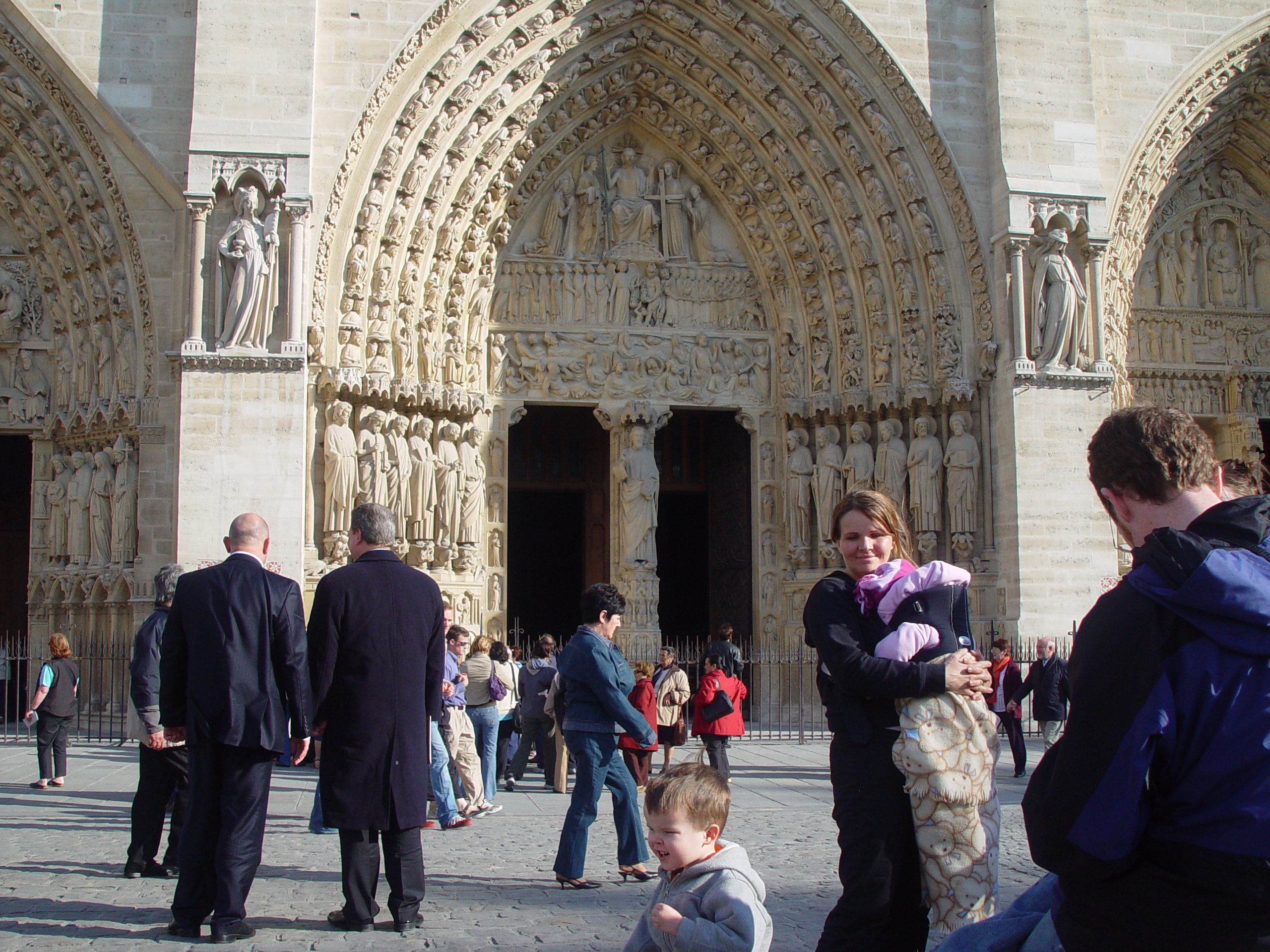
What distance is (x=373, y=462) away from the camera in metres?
13.1

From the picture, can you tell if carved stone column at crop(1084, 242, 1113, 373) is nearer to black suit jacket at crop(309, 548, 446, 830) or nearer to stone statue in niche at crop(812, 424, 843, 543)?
stone statue in niche at crop(812, 424, 843, 543)

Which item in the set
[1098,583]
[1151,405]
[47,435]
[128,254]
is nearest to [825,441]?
[1098,583]

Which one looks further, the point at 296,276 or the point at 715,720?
the point at 296,276

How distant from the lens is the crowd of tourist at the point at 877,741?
1.77 meters

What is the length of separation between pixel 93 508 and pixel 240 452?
2.34 metres

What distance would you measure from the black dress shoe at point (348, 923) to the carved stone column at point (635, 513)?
33.3 feet

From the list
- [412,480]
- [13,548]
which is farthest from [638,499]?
[13,548]

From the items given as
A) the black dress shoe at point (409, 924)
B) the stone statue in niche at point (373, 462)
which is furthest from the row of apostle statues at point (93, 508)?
the black dress shoe at point (409, 924)

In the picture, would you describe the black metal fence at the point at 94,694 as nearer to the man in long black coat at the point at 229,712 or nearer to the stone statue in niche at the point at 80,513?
the stone statue in niche at the point at 80,513

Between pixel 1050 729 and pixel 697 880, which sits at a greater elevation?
pixel 697 880

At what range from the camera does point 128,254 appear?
12.8m

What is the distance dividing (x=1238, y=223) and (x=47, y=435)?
14906 mm

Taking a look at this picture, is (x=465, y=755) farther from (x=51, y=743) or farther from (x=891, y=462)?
(x=891, y=462)

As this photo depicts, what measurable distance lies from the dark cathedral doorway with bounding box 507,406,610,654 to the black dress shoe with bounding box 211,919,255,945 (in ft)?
30.0
